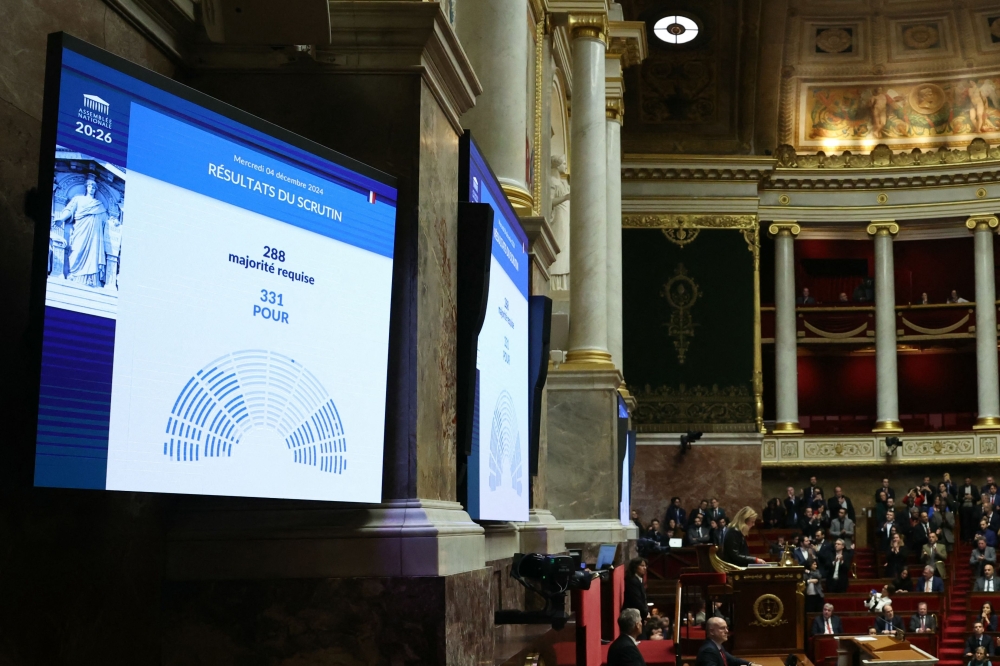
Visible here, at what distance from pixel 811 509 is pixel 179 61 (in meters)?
19.6

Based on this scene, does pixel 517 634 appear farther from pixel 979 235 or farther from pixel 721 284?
pixel 979 235

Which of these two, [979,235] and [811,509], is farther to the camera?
[979,235]

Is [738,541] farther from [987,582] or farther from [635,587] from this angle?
[987,582]

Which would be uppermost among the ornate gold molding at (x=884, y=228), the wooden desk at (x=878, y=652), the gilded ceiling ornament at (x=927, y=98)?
the gilded ceiling ornament at (x=927, y=98)

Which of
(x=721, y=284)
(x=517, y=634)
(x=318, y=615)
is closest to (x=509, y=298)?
(x=517, y=634)

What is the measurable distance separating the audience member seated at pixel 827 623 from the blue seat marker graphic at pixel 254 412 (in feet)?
38.2

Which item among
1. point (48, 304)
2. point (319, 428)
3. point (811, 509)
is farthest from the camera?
point (811, 509)

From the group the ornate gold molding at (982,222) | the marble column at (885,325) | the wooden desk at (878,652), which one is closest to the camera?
the wooden desk at (878,652)

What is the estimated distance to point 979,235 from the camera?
27328 mm

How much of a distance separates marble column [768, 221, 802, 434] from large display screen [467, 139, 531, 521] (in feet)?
72.1

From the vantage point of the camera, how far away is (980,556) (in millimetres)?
19453

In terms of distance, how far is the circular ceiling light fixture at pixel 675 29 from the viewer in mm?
25875

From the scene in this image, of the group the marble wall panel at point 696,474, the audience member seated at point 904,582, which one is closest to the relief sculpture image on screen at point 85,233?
the audience member seated at point 904,582

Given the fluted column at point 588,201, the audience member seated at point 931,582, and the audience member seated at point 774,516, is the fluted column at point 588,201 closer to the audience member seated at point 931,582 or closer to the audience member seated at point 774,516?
the audience member seated at point 931,582
